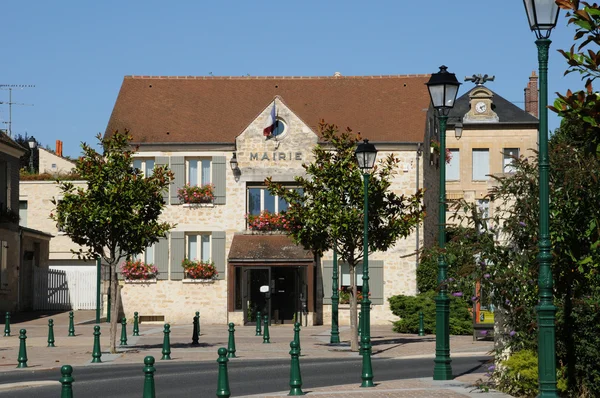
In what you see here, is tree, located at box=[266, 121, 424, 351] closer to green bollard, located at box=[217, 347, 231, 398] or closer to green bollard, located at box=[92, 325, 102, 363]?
green bollard, located at box=[92, 325, 102, 363]

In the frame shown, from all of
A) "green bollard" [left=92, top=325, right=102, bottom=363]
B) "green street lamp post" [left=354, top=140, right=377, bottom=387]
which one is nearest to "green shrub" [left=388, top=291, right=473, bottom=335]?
"green street lamp post" [left=354, top=140, right=377, bottom=387]

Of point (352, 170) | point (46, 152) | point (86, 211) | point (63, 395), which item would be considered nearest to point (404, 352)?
point (352, 170)

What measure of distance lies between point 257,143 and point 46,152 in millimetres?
23578

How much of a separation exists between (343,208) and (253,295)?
12029mm

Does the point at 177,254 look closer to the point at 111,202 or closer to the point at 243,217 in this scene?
the point at 243,217

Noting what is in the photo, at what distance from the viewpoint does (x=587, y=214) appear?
1411cm

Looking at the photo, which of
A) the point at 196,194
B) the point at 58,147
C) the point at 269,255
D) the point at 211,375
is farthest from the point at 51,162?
the point at 211,375

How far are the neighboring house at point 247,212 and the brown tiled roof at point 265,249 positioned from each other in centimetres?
4

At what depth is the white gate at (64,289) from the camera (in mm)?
42625

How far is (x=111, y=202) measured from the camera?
25.2 meters

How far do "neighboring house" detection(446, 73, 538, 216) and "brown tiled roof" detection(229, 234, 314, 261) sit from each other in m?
14.0

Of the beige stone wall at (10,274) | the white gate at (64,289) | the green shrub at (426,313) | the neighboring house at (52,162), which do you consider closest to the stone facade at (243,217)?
the green shrub at (426,313)

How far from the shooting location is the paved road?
16.8m

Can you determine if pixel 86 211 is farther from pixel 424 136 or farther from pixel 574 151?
pixel 424 136
